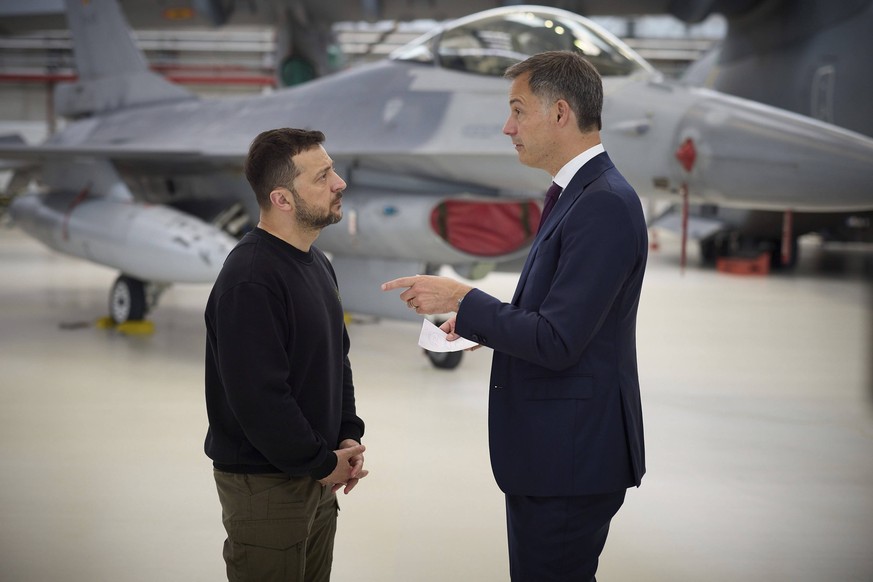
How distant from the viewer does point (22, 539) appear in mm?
3225

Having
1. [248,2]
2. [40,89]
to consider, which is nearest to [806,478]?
[248,2]

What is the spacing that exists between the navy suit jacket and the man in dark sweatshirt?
0.40 m

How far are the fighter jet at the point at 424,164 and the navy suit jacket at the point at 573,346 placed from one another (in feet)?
11.6

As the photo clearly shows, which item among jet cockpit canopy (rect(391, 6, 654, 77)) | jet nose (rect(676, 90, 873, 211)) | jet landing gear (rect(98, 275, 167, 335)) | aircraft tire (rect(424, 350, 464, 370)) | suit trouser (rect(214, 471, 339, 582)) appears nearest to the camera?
suit trouser (rect(214, 471, 339, 582))

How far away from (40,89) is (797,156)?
2669 centimetres

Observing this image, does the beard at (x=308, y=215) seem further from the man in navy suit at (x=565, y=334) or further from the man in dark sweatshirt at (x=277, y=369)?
the man in navy suit at (x=565, y=334)

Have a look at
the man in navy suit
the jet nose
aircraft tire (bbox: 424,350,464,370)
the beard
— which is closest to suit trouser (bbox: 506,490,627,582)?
the man in navy suit

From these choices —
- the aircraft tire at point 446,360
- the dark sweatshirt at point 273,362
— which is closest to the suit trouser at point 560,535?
the dark sweatshirt at point 273,362

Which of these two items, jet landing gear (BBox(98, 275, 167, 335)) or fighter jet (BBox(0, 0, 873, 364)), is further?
jet landing gear (BBox(98, 275, 167, 335))

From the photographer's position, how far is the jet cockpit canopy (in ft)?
18.7

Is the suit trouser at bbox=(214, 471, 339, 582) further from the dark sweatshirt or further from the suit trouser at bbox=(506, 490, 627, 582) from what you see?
the suit trouser at bbox=(506, 490, 627, 582)

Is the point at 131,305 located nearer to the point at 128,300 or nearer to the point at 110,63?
the point at 128,300

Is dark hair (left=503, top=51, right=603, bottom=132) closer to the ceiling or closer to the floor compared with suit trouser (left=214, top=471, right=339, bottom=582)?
closer to the ceiling

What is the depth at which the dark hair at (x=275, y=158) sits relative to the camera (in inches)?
79.1
